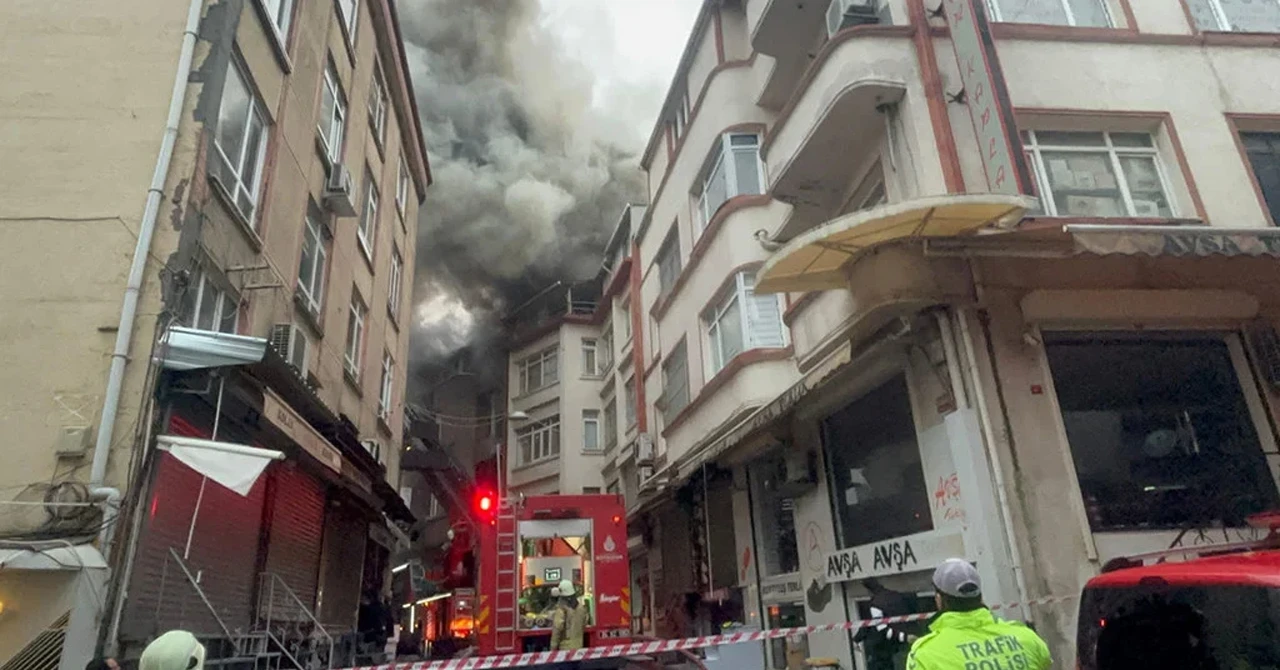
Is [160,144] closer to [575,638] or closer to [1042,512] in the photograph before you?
[575,638]

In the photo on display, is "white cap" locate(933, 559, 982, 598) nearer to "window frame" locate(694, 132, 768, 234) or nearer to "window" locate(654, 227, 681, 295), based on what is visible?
"window frame" locate(694, 132, 768, 234)

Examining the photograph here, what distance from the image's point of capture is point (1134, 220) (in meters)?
8.51

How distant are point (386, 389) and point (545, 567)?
29.9 ft

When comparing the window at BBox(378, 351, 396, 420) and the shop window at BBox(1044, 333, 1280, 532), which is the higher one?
the window at BBox(378, 351, 396, 420)

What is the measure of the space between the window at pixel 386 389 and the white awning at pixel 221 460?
11857mm

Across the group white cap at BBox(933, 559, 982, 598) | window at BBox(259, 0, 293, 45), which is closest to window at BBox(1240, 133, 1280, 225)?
white cap at BBox(933, 559, 982, 598)

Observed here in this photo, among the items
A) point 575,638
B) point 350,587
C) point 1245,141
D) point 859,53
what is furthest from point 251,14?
point 1245,141

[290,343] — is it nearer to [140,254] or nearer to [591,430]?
[140,254]

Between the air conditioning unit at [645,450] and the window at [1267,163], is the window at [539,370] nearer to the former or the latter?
the air conditioning unit at [645,450]

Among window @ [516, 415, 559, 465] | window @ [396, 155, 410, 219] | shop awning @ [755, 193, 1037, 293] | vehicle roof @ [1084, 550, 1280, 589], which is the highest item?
window @ [396, 155, 410, 219]

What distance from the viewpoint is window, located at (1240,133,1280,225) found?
911cm

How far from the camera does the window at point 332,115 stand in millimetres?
13402

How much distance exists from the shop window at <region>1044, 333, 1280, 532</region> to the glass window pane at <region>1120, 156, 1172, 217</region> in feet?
5.36

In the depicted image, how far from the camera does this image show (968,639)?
3055 mm
